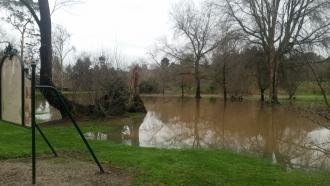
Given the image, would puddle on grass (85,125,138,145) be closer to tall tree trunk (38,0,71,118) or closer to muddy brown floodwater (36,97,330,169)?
muddy brown floodwater (36,97,330,169)

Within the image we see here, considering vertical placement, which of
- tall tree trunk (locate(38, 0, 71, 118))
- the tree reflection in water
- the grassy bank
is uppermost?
tall tree trunk (locate(38, 0, 71, 118))

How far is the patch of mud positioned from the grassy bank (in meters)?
0.39

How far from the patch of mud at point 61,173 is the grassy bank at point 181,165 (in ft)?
1.27

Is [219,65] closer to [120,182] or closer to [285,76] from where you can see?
[285,76]

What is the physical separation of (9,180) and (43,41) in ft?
37.8

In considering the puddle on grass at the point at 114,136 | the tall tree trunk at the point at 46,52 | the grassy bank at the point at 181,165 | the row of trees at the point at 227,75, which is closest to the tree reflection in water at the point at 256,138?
the puddle on grass at the point at 114,136

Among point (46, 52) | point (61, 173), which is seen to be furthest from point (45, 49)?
point (61, 173)

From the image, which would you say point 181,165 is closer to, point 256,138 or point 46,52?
point 256,138

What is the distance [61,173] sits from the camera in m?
7.29

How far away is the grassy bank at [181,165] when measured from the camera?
703cm

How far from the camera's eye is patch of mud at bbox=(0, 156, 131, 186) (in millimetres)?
6723

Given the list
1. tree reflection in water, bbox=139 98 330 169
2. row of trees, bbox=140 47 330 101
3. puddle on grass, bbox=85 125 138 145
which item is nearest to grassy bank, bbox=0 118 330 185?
tree reflection in water, bbox=139 98 330 169

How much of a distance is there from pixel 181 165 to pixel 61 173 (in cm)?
236

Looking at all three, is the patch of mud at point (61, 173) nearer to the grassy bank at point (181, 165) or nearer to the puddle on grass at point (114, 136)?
the grassy bank at point (181, 165)
